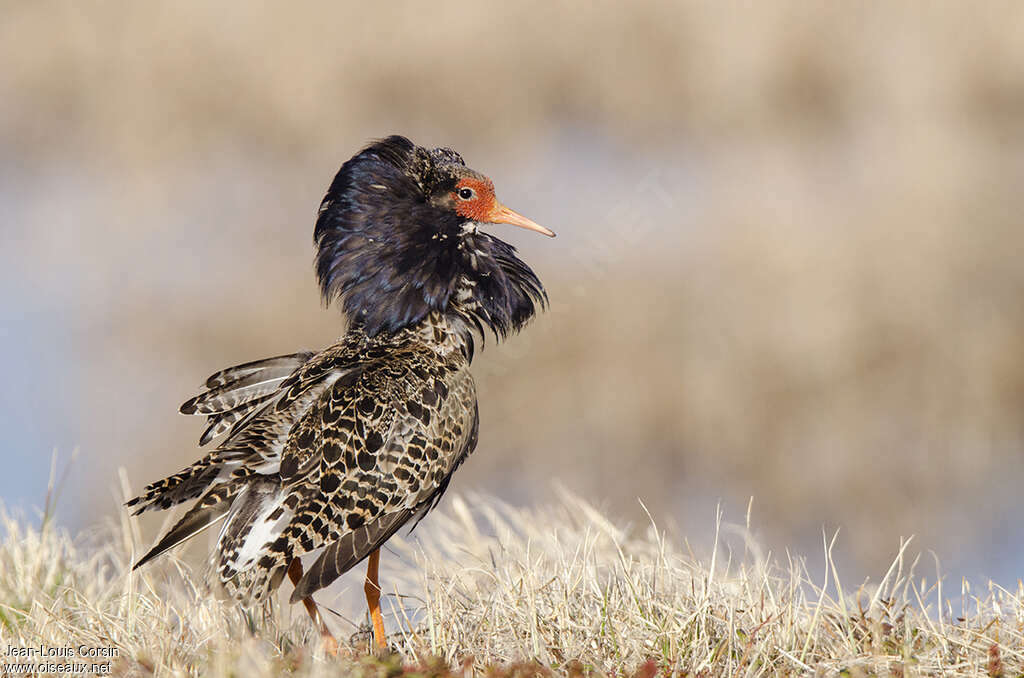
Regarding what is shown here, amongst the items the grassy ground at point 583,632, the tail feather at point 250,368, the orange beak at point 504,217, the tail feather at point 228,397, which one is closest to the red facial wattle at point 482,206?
the orange beak at point 504,217

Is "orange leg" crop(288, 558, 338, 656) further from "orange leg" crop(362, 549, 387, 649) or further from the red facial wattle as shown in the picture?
the red facial wattle

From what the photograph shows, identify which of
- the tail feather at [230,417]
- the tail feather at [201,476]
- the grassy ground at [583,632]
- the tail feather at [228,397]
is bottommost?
the grassy ground at [583,632]

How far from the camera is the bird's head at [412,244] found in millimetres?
4539

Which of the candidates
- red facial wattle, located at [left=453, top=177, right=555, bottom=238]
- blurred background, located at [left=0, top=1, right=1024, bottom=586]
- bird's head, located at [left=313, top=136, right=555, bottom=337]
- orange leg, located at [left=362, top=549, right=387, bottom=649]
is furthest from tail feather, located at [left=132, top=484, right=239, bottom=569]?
blurred background, located at [left=0, top=1, right=1024, bottom=586]

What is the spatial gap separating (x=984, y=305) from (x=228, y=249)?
21.3 feet

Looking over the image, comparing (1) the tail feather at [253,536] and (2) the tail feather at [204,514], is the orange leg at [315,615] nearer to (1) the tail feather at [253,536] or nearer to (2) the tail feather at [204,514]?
(1) the tail feather at [253,536]

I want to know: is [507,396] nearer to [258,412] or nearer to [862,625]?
[258,412]

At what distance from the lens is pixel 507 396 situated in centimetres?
892

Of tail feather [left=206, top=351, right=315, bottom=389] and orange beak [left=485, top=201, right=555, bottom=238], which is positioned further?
orange beak [left=485, top=201, right=555, bottom=238]

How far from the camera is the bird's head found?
14.9ft

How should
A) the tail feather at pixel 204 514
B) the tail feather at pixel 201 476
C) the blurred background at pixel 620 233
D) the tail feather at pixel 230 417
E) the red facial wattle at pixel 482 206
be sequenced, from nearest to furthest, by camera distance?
1. the tail feather at pixel 204 514
2. the tail feather at pixel 201 476
3. the tail feather at pixel 230 417
4. the red facial wattle at pixel 482 206
5. the blurred background at pixel 620 233

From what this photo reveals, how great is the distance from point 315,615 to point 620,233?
6.93 metres

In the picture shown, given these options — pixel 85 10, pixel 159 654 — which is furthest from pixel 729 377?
pixel 85 10

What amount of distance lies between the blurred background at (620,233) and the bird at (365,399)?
3141 mm
